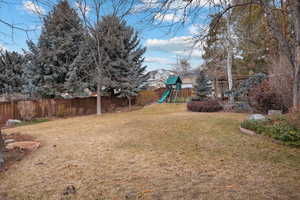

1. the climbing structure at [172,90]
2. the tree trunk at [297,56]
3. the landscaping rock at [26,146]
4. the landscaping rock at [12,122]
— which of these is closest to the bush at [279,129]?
the tree trunk at [297,56]

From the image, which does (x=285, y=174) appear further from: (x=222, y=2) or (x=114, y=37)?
(x=114, y=37)

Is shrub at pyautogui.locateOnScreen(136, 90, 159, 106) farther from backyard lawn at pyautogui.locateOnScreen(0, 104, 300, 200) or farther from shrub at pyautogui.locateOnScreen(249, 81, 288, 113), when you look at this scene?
backyard lawn at pyautogui.locateOnScreen(0, 104, 300, 200)

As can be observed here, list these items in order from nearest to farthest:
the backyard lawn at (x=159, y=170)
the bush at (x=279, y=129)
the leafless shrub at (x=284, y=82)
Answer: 1. the backyard lawn at (x=159, y=170)
2. the bush at (x=279, y=129)
3. the leafless shrub at (x=284, y=82)

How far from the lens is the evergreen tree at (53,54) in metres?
11.4

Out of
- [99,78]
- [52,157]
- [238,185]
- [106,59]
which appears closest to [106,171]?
[52,157]

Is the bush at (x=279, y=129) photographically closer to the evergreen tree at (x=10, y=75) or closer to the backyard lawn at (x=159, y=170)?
the backyard lawn at (x=159, y=170)

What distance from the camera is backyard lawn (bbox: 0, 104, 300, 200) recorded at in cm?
234

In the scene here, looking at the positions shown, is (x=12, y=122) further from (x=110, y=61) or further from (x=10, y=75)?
(x=10, y=75)

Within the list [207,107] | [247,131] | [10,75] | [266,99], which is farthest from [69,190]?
[10,75]

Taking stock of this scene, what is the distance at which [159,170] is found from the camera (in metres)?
3.01

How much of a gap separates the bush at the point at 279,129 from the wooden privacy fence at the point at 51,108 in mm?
10314

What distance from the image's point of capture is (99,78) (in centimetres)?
1140

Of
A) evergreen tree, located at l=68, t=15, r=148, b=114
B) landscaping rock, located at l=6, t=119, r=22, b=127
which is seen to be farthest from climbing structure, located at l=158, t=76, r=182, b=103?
landscaping rock, located at l=6, t=119, r=22, b=127

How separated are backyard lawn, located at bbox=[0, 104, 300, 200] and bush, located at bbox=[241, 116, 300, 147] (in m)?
0.21
